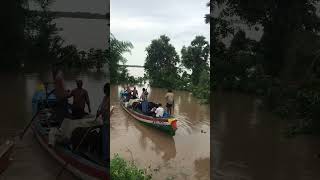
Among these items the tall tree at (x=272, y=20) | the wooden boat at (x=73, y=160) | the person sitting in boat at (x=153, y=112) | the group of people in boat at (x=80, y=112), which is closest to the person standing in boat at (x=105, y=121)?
the group of people in boat at (x=80, y=112)

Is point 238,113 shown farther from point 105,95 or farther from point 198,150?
point 198,150

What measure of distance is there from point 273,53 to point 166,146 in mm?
3868

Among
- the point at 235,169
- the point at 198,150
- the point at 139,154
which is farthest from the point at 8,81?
the point at 198,150

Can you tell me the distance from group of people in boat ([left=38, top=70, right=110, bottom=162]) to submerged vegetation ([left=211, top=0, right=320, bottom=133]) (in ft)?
5.12

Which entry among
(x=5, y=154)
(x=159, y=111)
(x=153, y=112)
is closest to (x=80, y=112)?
(x=5, y=154)

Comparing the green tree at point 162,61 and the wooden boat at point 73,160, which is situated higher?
the green tree at point 162,61

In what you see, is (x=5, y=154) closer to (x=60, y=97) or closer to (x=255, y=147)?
(x=60, y=97)

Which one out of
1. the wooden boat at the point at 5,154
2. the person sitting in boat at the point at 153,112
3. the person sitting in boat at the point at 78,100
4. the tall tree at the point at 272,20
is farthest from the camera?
the person sitting in boat at the point at 153,112

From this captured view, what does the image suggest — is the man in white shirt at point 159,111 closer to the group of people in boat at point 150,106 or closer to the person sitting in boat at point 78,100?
the group of people in boat at point 150,106

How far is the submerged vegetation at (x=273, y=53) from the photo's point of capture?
430 centimetres

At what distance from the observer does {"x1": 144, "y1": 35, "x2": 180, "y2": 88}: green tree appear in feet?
40.6

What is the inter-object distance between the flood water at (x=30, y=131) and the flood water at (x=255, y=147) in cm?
174

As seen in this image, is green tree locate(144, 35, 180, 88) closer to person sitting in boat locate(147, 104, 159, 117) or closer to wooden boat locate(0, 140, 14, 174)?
person sitting in boat locate(147, 104, 159, 117)

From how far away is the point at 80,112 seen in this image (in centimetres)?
367
